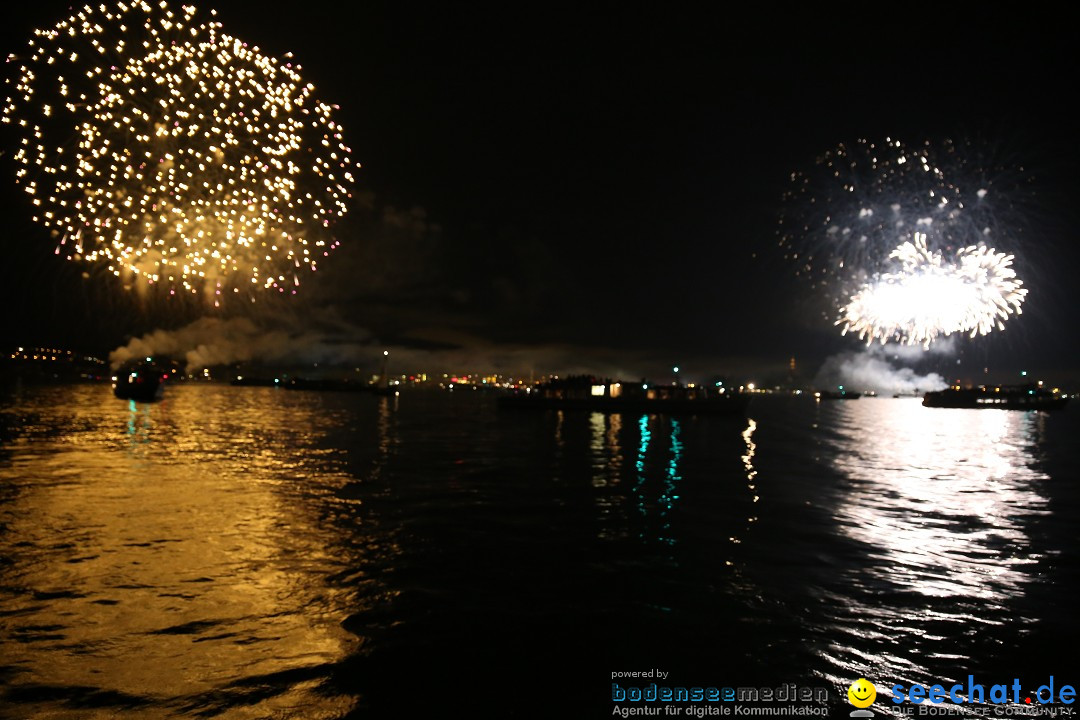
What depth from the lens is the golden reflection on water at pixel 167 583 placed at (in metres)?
7.41

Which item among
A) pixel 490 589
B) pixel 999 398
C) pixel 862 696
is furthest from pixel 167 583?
pixel 999 398

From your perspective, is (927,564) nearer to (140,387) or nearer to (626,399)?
(626,399)

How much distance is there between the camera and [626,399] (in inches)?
3558

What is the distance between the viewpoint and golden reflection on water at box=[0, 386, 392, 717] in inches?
292

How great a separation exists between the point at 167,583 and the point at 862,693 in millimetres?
10350

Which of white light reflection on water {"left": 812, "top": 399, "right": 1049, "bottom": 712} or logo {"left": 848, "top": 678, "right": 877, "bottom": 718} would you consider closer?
logo {"left": 848, "top": 678, "right": 877, "bottom": 718}

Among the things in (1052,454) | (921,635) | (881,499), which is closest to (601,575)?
(921,635)

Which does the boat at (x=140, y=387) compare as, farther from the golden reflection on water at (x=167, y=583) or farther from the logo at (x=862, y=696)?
the logo at (x=862, y=696)

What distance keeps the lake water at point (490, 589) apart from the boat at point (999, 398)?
14142cm

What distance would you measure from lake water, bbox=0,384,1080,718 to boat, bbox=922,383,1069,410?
141 metres

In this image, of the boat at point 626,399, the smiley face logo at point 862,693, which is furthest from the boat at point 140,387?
the smiley face logo at point 862,693

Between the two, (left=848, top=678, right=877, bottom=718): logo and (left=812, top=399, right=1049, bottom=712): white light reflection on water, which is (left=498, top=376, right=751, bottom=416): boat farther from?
(left=848, top=678, right=877, bottom=718): logo

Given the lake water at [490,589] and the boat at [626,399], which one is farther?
the boat at [626,399]

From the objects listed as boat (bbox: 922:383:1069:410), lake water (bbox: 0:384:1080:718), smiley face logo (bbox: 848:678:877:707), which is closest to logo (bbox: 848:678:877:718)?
smiley face logo (bbox: 848:678:877:707)
